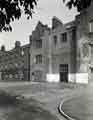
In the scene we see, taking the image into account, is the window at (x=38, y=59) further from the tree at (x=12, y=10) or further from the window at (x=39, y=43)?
the tree at (x=12, y=10)

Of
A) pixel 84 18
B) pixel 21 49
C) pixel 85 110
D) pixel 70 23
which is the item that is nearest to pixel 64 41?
pixel 70 23

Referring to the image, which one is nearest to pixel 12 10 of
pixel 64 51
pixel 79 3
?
pixel 79 3

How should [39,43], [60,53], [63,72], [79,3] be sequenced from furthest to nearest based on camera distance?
[39,43], [60,53], [63,72], [79,3]

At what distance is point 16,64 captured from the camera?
50.7 meters

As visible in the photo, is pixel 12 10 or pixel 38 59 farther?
pixel 38 59

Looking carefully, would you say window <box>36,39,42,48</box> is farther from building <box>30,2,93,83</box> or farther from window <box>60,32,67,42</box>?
window <box>60,32,67,42</box>

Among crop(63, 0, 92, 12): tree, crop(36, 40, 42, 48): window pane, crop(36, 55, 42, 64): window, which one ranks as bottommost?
crop(63, 0, 92, 12): tree

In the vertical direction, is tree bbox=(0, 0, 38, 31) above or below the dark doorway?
above

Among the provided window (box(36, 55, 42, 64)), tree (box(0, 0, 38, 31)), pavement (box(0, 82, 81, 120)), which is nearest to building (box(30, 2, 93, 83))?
window (box(36, 55, 42, 64))

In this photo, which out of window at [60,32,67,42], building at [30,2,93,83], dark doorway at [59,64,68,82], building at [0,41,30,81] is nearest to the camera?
building at [30,2,93,83]

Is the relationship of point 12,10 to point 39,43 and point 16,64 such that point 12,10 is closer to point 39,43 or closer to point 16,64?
point 39,43

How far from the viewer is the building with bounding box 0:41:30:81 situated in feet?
151

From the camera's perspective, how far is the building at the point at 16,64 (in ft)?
151

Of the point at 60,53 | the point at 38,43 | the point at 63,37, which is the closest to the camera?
the point at 63,37
